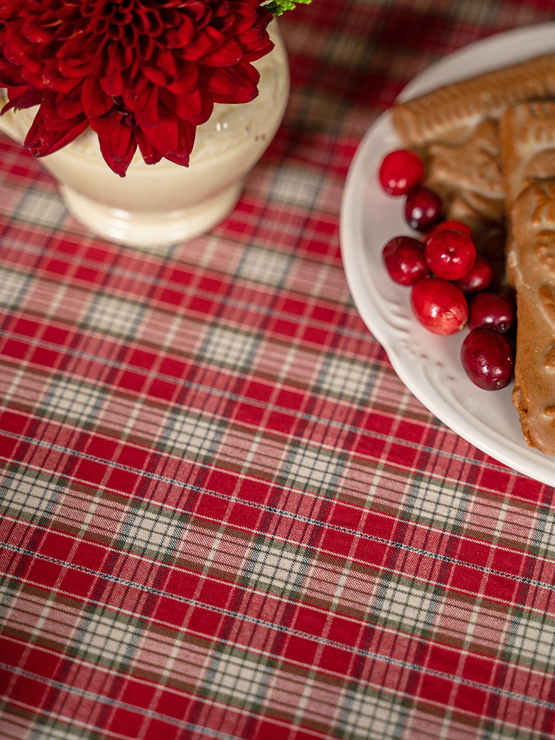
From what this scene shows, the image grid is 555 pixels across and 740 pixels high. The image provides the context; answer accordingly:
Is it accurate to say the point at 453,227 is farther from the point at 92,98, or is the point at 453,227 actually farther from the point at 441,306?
the point at 92,98

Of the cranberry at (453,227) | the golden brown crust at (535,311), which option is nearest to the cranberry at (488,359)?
the golden brown crust at (535,311)

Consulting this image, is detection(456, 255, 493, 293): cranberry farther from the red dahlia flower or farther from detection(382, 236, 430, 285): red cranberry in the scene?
the red dahlia flower

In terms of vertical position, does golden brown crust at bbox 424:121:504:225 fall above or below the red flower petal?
below

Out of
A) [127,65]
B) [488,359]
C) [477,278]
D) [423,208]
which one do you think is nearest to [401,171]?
[423,208]

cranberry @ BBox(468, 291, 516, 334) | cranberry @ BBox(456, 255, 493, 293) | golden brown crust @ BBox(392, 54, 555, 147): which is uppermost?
golden brown crust @ BBox(392, 54, 555, 147)

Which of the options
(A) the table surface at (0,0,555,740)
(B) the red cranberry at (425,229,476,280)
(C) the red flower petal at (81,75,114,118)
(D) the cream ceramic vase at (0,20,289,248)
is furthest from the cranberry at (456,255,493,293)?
(C) the red flower petal at (81,75,114,118)

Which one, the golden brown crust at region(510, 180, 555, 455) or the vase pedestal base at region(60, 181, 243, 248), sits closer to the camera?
the golden brown crust at region(510, 180, 555, 455)

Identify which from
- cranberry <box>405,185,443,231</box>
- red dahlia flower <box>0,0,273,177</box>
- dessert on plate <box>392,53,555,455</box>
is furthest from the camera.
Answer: cranberry <box>405,185,443,231</box>
